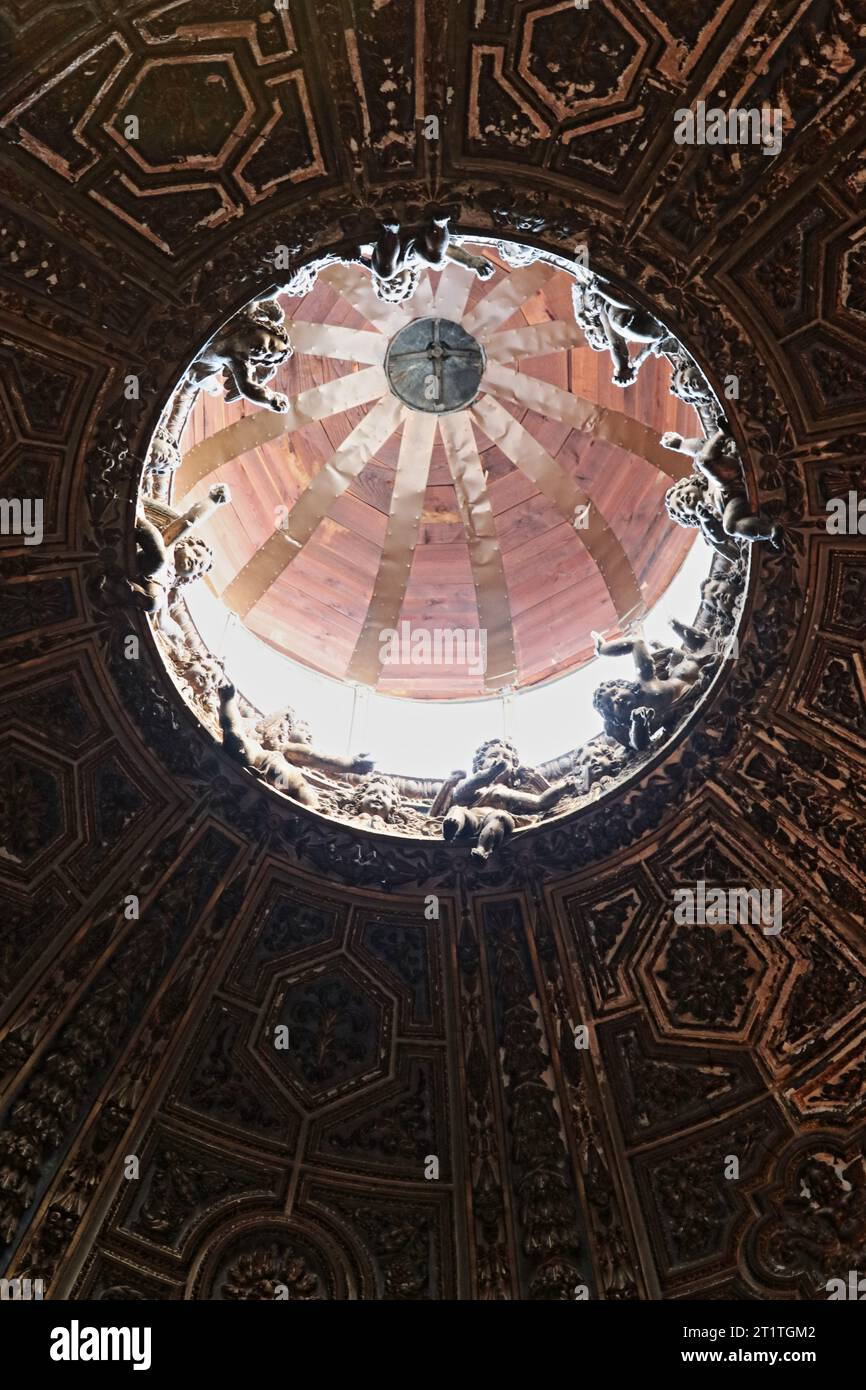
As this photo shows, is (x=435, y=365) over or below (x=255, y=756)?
over

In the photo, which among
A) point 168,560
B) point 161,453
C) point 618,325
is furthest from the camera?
point 168,560

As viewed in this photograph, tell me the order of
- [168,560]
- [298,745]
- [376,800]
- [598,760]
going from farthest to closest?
[298,745] < [376,800] < [598,760] < [168,560]

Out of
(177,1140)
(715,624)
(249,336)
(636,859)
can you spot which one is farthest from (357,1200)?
(249,336)

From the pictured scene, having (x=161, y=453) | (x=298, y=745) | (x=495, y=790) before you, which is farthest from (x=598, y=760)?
(x=161, y=453)

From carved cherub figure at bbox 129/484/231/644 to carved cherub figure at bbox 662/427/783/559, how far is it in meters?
4.94

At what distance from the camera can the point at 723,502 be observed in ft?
40.4

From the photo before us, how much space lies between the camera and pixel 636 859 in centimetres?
1363

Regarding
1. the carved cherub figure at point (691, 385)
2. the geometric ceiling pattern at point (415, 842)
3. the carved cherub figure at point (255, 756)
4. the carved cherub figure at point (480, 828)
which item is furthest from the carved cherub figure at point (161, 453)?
the carved cherub figure at point (691, 385)

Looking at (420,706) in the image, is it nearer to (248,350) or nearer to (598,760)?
(598,760)

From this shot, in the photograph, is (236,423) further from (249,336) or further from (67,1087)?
(67,1087)

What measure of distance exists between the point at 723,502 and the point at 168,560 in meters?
5.41

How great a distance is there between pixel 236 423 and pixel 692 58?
7723mm

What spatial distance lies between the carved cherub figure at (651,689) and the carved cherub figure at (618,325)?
9.46 ft

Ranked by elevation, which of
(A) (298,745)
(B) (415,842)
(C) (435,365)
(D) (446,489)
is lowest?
(B) (415,842)
